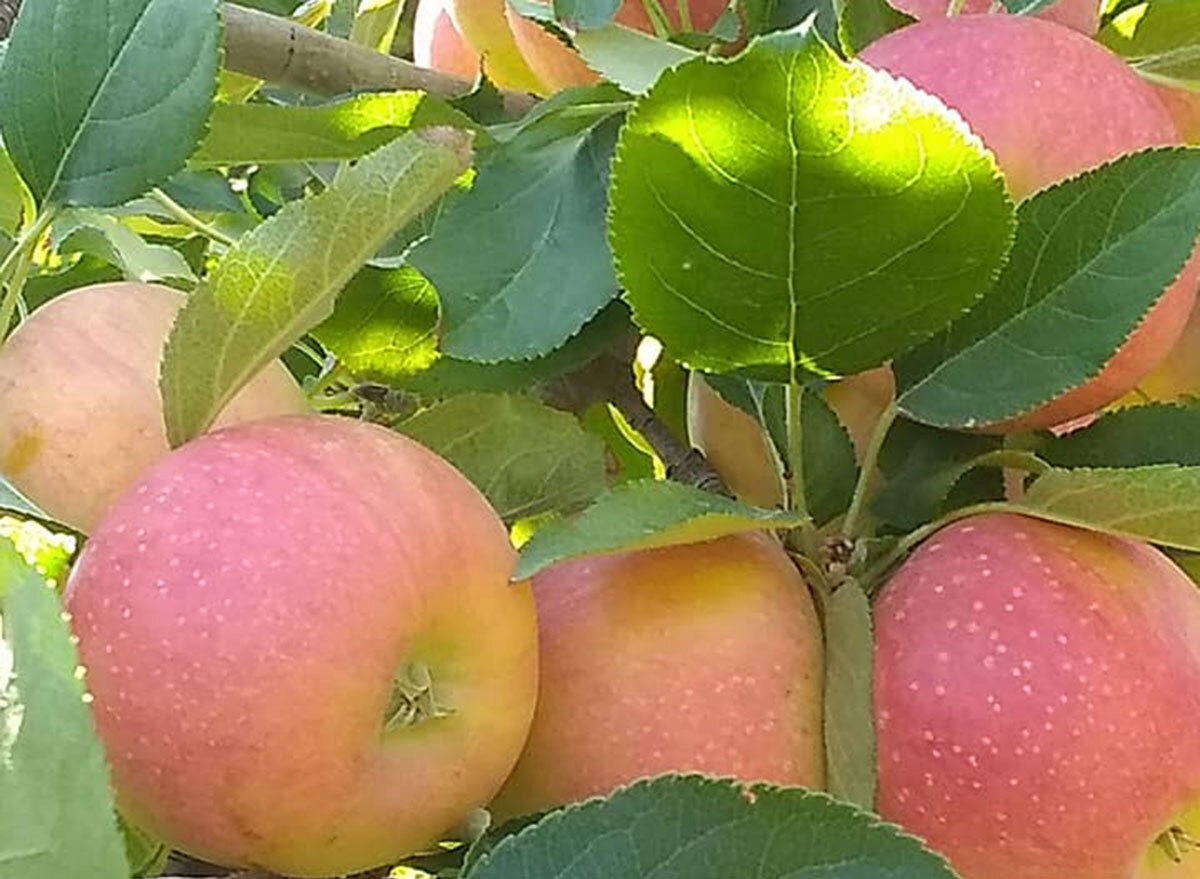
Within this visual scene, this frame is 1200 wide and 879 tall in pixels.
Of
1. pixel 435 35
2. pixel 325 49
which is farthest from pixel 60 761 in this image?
pixel 435 35

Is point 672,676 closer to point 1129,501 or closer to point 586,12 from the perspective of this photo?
point 1129,501

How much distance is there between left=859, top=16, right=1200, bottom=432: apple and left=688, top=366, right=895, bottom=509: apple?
53 millimetres

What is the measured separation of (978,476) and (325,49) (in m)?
0.39

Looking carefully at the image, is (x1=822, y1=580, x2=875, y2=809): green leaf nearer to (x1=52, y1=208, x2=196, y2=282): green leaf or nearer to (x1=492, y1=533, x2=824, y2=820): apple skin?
(x1=492, y1=533, x2=824, y2=820): apple skin

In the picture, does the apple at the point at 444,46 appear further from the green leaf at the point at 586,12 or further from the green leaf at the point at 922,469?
the green leaf at the point at 922,469

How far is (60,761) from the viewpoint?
0.39 meters

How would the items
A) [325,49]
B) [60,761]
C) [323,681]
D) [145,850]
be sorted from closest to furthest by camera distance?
[60,761] < [323,681] < [145,850] < [325,49]

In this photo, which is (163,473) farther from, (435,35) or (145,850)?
(435,35)

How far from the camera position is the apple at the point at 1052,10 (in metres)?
0.71

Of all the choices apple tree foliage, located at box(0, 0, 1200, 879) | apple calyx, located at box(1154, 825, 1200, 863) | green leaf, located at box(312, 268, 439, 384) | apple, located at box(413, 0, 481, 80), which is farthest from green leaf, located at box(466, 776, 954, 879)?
apple, located at box(413, 0, 481, 80)

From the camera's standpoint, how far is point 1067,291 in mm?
574

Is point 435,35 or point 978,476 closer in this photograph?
point 978,476

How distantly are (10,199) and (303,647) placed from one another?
342 millimetres

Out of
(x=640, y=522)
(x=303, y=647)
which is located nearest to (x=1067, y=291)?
(x=640, y=522)
